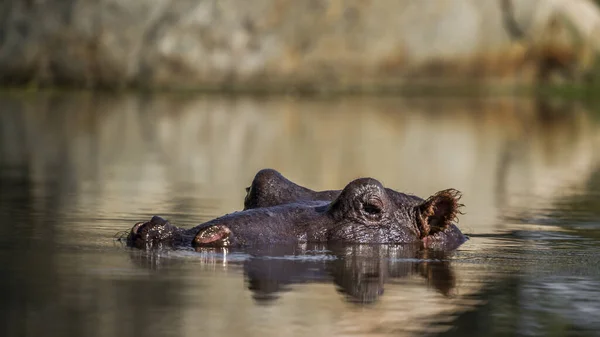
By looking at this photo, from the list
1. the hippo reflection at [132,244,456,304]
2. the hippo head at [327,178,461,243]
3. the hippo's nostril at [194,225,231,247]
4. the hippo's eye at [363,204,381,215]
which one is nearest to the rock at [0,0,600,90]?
the hippo head at [327,178,461,243]

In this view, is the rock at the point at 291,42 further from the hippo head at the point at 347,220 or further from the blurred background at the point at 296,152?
the hippo head at the point at 347,220

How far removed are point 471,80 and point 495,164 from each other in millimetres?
15892

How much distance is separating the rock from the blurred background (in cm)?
5

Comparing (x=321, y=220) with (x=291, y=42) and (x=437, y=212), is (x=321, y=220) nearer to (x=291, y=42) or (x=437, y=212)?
(x=437, y=212)

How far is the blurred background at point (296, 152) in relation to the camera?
627cm

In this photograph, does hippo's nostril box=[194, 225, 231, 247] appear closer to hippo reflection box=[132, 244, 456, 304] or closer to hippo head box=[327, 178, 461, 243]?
hippo reflection box=[132, 244, 456, 304]

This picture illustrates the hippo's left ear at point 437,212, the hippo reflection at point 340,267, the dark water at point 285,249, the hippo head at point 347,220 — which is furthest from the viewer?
the hippo's left ear at point 437,212

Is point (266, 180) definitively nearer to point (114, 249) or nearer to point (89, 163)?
point (114, 249)

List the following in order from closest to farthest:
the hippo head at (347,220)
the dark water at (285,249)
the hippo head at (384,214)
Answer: the dark water at (285,249), the hippo head at (347,220), the hippo head at (384,214)

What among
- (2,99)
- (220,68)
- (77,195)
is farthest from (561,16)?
(77,195)

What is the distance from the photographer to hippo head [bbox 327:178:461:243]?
327 inches

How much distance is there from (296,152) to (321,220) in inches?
341

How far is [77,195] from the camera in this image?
38.7 ft

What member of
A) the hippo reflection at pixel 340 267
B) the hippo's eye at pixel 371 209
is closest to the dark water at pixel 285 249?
the hippo reflection at pixel 340 267
